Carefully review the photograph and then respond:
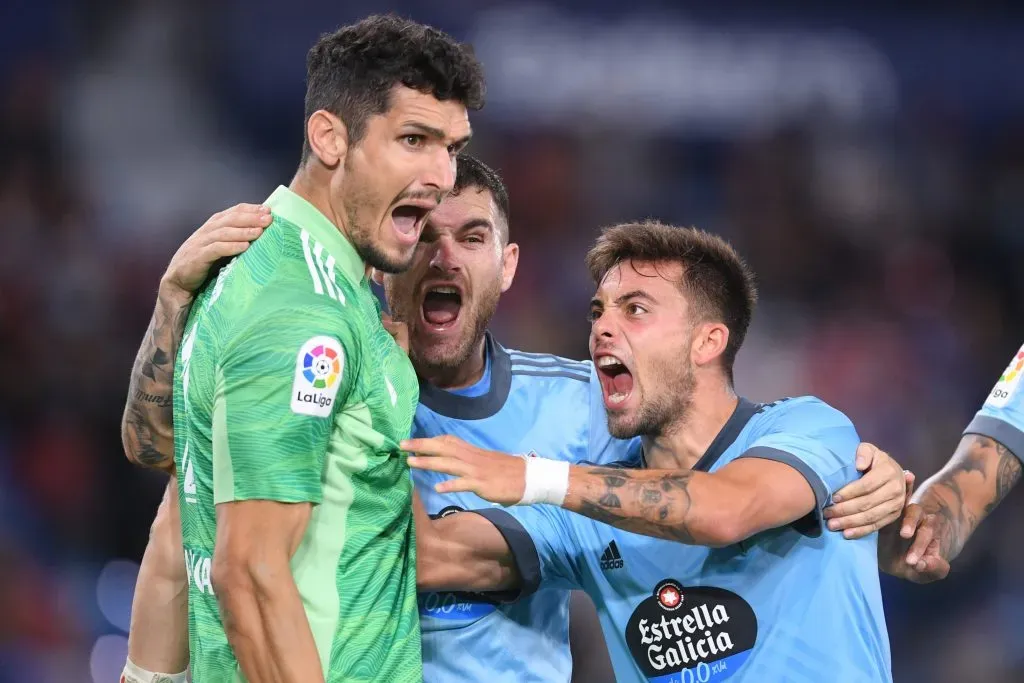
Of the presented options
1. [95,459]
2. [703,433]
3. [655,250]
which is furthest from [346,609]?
[95,459]

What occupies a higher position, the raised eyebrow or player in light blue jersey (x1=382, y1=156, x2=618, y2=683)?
the raised eyebrow

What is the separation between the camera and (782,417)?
3318 mm

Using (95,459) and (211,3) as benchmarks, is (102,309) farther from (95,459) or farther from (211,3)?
(211,3)

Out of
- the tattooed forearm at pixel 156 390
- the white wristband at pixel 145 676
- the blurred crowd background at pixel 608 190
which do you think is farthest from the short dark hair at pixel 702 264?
the blurred crowd background at pixel 608 190

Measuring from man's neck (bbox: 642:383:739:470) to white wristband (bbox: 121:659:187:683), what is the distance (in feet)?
5.37

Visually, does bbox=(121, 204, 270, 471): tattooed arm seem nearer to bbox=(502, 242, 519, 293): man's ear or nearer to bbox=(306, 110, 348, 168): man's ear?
bbox=(306, 110, 348, 168): man's ear

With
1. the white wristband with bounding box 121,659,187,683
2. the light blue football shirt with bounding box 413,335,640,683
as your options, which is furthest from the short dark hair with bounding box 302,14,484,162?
the white wristband with bounding box 121,659,187,683

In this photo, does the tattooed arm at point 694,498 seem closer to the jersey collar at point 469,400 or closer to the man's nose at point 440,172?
the man's nose at point 440,172

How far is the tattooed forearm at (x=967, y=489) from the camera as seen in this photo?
3668mm

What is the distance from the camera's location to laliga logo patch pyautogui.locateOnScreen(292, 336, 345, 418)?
7.74 ft

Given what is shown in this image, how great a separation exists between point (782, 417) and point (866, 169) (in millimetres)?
5307

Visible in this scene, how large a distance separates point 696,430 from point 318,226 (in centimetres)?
138

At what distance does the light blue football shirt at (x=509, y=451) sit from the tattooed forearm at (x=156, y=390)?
781mm

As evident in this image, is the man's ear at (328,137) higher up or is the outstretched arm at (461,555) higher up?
the man's ear at (328,137)
